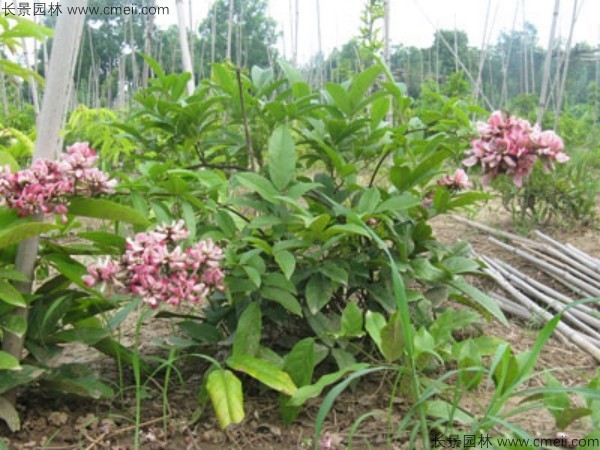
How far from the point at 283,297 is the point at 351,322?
7.0 inches

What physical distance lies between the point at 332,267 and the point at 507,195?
85.2 inches

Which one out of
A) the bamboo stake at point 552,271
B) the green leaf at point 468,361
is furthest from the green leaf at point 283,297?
the bamboo stake at point 552,271

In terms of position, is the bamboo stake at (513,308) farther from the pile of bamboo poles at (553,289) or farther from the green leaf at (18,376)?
the green leaf at (18,376)

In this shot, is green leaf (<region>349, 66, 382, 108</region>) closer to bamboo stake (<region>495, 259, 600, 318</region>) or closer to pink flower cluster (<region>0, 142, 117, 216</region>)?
pink flower cluster (<region>0, 142, 117, 216</region>)

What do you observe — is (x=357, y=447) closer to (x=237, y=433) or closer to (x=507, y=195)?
(x=237, y=433)

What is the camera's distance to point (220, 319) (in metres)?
1.67

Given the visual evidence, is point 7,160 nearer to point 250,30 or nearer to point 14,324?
point 14,324

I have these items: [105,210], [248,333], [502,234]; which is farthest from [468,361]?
[502,234]

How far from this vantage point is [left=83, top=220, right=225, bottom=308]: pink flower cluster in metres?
1.15

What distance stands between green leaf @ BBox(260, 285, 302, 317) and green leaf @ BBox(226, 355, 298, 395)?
0.46 ft

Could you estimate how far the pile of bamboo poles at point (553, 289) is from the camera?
7.13ft

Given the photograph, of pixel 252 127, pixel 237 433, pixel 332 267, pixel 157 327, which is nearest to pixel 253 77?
pixel 252 127

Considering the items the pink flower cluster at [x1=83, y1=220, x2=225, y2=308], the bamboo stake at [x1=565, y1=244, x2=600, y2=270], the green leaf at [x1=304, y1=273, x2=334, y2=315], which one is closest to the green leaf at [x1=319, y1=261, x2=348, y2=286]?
the green leaf at [x1=304, y1=273, x2=334, y2=315]

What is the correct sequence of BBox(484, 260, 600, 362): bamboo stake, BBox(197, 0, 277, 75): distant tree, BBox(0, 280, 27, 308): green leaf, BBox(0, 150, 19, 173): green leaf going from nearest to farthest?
1. BBox(0, 280, 27, 308): green leaf
2. BBox(0, 150, 19, 173): green leaf
3. BBox(484, 260, 600, 362): bamboo stake
4. BBox(197, 0, 277, 75): distant tree
